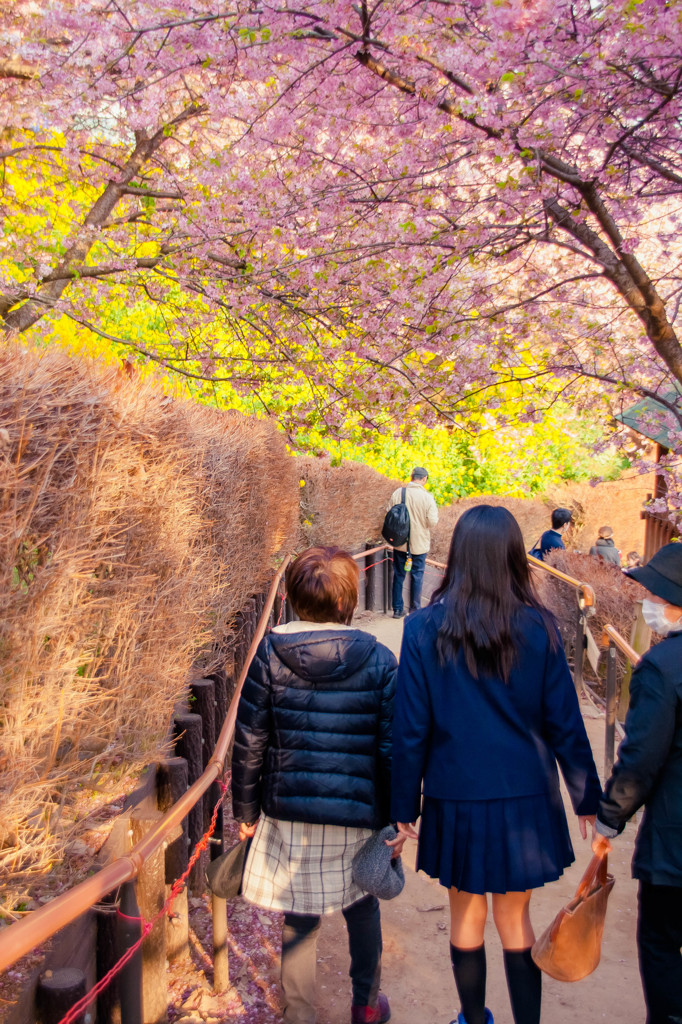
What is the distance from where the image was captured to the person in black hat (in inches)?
91.7

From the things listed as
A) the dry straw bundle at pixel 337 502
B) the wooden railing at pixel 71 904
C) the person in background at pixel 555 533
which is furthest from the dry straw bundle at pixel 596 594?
the wooden railing at pixel 71 904

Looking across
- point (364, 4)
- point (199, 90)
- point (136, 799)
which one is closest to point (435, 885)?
point (136, 799)

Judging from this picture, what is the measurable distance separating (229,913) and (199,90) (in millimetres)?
6765

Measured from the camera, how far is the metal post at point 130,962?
2588 mm

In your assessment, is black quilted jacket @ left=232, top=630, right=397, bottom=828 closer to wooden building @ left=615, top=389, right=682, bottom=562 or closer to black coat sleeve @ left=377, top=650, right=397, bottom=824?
black coat sleeve @ left=377, top=650, right=397, bottom=824

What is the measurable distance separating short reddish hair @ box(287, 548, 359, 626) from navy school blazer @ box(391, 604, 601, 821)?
0.25 meters

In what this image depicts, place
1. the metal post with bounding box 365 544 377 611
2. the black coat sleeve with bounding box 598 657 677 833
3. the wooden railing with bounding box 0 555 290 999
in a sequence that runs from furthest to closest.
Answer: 1. the metal post with bounding box 365 544 377 611
2. the black coat sleeve with bounding box 598 657 677 833
3. the wooden railing with bounding box 0 555 290 999

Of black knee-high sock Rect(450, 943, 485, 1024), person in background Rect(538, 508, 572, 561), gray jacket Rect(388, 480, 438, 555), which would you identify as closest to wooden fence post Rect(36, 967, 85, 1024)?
black knee-high sock Rect(450, 943, 485, 1024)

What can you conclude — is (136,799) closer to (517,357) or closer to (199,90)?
(517,357)

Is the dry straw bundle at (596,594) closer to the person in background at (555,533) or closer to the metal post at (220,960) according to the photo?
the person in background at (555,533)

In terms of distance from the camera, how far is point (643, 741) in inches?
91.8

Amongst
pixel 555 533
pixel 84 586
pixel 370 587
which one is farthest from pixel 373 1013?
pixel 370 587

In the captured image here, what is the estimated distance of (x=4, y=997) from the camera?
2.01 meters

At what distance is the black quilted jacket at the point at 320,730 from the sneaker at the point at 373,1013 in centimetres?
88
